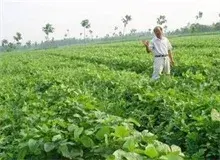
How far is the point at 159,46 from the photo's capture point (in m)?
10.9

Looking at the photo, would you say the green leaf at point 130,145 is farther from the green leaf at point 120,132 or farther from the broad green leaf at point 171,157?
the broad green leaf at point 171,157

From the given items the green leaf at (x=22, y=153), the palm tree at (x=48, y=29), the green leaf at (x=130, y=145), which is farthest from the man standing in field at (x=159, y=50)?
the palm tree at (x=48, y=29)

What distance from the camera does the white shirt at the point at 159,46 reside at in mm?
10773

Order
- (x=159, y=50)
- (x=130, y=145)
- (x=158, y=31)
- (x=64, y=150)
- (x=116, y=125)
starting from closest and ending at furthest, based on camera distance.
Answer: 1. (x=130, y=145)
2. (x=64, y=150)
3. (x=116, y=125)
4. (x=158, y=31)
5. (x=159, y=50)

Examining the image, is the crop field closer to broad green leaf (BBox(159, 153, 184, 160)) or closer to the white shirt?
broad green leaf (BBox(159, 153, 184, 160))

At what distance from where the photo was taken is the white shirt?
10.8 meters

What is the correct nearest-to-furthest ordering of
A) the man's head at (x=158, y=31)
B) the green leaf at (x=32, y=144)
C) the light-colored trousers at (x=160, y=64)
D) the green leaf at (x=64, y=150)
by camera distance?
the green leaf at (x=64, y=150)
the green leaf at (x=32, y=144)
the man's head at (x=158, y=31)
the light-colored trousers at (x=160, y=64)

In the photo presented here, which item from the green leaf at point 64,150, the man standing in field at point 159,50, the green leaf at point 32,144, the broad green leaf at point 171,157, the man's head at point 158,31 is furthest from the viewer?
the man standing in field at point 159,50

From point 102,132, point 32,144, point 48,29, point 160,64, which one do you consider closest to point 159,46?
point 160,64

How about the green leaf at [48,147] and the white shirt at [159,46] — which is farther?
the white shirt at [159,46]

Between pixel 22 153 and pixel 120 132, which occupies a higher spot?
pixel 120 132

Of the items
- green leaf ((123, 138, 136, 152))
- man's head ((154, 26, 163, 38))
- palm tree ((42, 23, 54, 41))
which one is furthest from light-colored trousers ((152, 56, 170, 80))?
palm tree ((42, 23, 54, 41))

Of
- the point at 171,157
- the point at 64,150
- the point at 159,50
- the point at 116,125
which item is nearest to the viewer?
the point at 171,157

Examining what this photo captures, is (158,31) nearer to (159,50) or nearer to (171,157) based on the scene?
(159,50)
